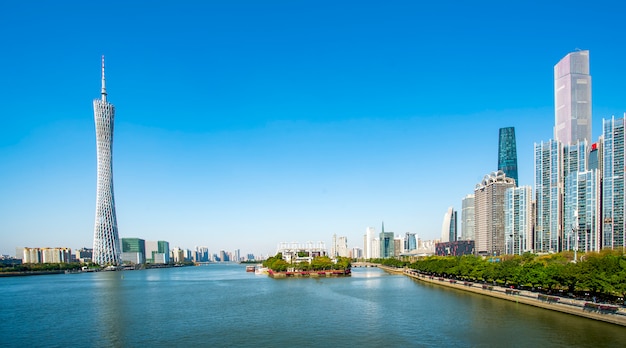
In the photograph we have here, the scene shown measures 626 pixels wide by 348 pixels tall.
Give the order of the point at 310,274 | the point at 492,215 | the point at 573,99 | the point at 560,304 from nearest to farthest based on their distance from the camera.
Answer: the point at 560,304, the point at 310,274, the point at 573,99, the point at 492,215

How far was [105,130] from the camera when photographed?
7138 centimetres

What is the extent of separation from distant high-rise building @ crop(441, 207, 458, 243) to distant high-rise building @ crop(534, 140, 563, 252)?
8419cm

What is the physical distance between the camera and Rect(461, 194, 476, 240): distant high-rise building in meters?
116

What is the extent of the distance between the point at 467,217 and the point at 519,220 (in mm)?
47400

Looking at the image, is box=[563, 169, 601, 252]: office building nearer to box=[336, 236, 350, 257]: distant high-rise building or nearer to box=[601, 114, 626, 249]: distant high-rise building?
box=[601, 114, 626, 249]: distant high-rise building

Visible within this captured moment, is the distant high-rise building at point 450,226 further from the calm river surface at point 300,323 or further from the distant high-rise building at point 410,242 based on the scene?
the calm river surface at point 300,323

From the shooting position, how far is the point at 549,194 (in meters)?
60.3

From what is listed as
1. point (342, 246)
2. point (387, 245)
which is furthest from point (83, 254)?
point (387, 245)

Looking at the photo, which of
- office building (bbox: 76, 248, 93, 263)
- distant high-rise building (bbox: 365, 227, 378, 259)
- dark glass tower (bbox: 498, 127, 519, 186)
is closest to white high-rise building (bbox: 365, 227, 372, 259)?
distant high-rise building (bbox: 365, 227, 378, 259)

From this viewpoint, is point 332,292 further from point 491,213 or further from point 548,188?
point 491,213

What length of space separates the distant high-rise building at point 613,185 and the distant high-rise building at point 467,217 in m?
66.2

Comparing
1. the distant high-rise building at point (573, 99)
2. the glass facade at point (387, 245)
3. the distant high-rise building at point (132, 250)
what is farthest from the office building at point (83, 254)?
the distant high-rise building at point (573, 99)

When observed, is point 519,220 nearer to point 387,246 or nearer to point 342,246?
point 387,246

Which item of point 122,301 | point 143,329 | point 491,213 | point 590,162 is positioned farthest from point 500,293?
point 491,213
